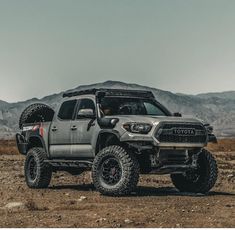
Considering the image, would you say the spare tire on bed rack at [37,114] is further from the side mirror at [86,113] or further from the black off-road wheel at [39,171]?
the side mirror at [86,113]

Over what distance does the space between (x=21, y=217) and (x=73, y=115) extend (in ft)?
17.3

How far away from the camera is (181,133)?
12.8 meters

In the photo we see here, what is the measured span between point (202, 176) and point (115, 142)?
2364 millimetres

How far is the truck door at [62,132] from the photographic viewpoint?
47.6 ft

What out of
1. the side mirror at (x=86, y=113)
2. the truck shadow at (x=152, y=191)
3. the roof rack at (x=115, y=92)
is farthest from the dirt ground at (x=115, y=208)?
the roof rack at (x=115, y=92)

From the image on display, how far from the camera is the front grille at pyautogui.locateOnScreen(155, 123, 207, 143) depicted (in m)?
12.6

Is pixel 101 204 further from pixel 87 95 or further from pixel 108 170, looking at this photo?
pixel 87 95

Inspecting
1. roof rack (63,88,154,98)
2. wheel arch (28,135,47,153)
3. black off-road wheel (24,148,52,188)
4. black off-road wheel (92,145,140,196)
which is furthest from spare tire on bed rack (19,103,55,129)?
black off-road wheel (92,145,140,196)

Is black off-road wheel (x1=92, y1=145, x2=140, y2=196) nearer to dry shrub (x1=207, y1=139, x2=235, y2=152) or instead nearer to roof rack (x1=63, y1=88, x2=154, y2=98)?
roof rack (x1=63, y1=88, x2=154, y2=98)

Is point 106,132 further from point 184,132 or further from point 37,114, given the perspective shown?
point 37,114

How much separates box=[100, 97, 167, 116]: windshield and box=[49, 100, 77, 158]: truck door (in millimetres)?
1036

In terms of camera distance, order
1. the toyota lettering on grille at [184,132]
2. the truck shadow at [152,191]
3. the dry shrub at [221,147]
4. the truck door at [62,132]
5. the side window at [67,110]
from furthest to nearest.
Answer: the dry shrub at [221,147], the side window at [67,110], the truck door at [62,132], the truck shadow at [152,191], the toyota lettering on grille at [184,132]

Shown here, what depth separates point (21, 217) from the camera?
9.62m

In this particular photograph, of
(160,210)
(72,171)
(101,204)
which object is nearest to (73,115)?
(72,171)
